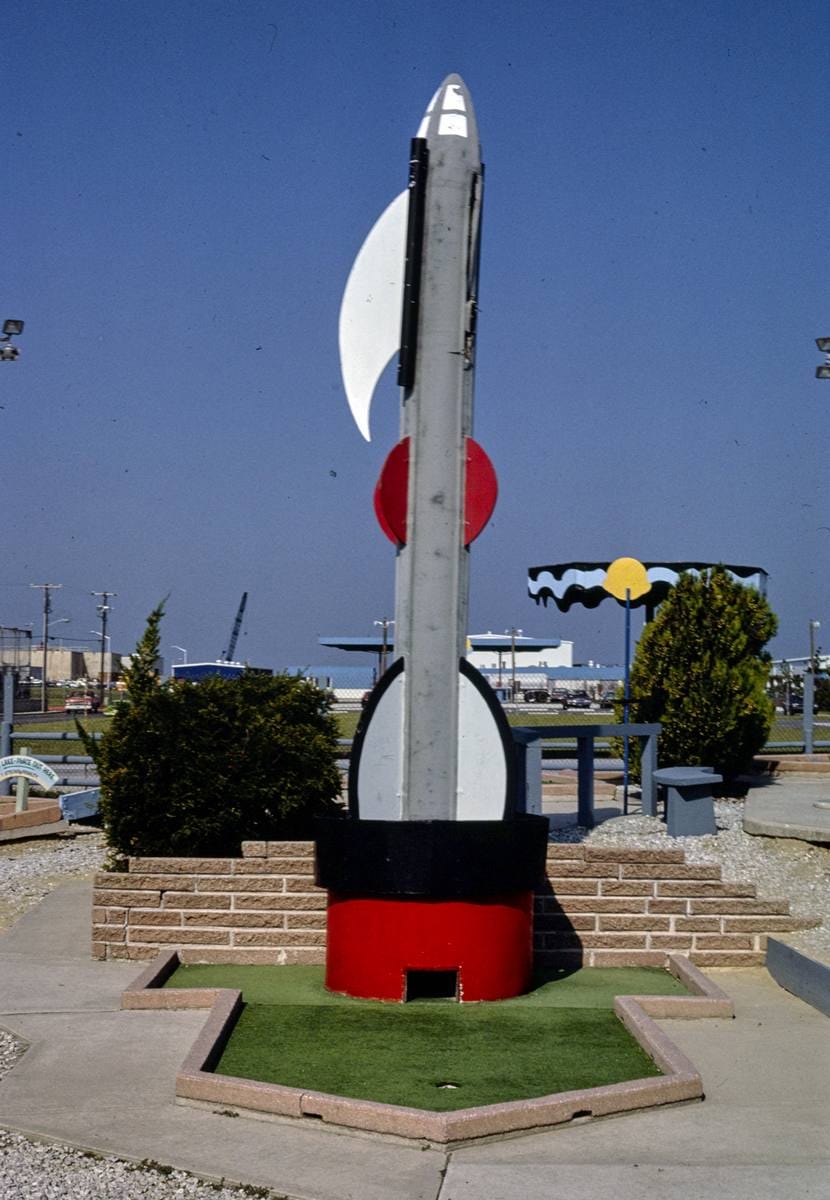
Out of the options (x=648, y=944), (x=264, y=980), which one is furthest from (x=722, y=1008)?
(x=264, y=980)

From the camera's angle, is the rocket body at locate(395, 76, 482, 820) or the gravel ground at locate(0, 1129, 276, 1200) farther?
the rocket body at locate(395, 76, 482, 820)

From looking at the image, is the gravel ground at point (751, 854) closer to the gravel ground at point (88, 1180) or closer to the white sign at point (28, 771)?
the gravel ground at point (88, 1180)

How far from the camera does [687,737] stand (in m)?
16.7

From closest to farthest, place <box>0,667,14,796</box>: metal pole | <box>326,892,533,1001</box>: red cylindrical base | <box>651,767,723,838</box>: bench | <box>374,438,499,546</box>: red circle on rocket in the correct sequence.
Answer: <box>326,892,533,1001</box>: red cylindrical base, <box>374,438,499,546</box>: red circle on rocket, <box>651,767,723,838</box>: bench, <box>0,667,14,796</box>: metal pole

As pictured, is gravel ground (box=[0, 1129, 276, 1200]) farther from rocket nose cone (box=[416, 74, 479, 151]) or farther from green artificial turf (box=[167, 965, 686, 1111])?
rocket nose cone (box=[416, 74, 479, 151])

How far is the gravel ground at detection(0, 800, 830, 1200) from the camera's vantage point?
504 cm

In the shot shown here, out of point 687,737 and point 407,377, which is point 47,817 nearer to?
point 687,737

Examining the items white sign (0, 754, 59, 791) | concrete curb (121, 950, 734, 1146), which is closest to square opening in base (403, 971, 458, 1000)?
concrete curb (121, 950, 734, 1146)

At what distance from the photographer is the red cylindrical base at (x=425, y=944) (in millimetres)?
7844

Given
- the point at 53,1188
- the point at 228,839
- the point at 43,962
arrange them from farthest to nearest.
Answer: the point at 228,839 < the point at 43,962 < the point at 53,1188

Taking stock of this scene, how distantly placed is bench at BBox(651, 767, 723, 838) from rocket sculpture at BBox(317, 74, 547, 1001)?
5281mm

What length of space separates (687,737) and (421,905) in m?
9.46

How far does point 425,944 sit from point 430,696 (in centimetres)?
146

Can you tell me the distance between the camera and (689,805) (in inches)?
527
